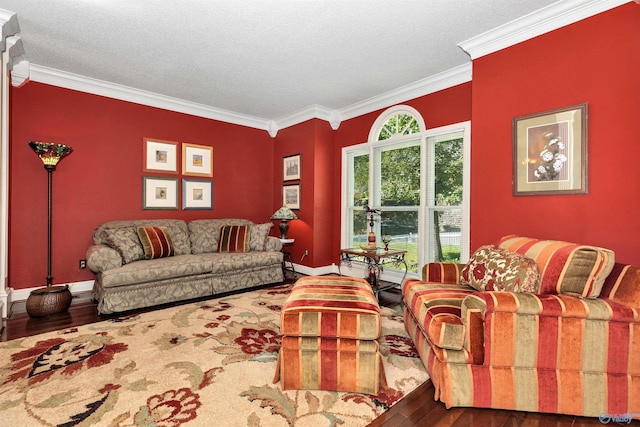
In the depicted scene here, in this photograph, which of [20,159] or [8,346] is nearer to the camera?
[8,346]

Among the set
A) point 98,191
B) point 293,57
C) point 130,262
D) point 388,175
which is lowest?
point 130,262

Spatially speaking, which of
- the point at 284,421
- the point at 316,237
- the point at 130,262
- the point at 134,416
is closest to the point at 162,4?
the point at 130,262

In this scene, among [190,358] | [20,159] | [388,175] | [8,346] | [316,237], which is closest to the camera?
[190,358]

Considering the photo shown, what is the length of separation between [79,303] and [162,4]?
128 inches

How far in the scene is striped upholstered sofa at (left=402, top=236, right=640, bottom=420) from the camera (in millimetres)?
1578

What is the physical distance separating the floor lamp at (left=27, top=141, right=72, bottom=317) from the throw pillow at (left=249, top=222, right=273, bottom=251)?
2.17m

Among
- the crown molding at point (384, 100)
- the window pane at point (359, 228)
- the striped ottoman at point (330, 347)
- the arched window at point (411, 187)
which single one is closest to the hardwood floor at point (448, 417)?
the striped ottoman at point (330, 347)

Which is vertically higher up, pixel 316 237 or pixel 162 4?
pixel 162 4

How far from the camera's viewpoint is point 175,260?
375 cm

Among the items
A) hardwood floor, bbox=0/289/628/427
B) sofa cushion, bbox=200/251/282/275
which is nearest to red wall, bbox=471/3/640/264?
hardwood floor, bbox=0/289/628/427

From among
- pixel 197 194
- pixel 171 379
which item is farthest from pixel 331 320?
pixel 197 194

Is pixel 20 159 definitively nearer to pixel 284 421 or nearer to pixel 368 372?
pixel 284 421

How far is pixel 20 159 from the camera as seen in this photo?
358cm

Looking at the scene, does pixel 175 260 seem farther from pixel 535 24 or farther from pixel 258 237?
pixel 535 24
